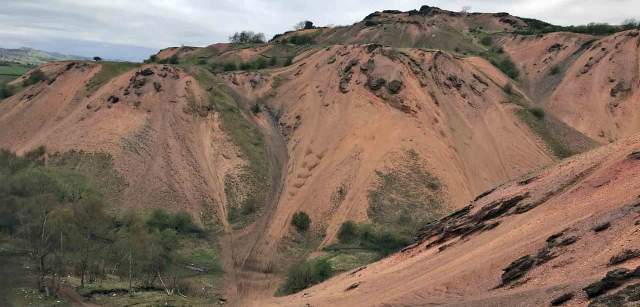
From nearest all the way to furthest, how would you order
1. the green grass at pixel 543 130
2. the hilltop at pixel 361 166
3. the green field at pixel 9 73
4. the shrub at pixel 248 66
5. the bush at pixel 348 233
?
the hilltop at pixel 361 166, the bush at pixel 348 233, the green grass at pixel 543 130, the shrub at pixel 248 66, the green field at pixel 9 73

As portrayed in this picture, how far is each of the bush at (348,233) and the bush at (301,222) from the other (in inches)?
131

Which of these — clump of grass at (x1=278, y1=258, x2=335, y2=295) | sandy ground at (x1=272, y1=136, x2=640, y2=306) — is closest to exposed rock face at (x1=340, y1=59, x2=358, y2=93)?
clump of grass at (x1=278, y1=258, x2=335, y2=295)

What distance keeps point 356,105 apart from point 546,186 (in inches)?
1316

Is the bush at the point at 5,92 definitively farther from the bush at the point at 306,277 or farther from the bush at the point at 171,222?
the bush at the point at 306,277

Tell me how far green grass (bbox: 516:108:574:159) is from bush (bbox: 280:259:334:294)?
33.3m

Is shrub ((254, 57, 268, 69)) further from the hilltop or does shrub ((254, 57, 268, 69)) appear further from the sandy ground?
the sandy ground

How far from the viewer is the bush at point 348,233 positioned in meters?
44.2

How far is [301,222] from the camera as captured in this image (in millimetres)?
46406

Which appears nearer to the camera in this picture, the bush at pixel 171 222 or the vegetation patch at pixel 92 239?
the vegetation patch at pixel 92 239

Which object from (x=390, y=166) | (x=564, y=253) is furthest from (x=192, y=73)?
(x=564, y=253)

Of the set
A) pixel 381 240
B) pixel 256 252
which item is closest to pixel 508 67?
pixel 381 240

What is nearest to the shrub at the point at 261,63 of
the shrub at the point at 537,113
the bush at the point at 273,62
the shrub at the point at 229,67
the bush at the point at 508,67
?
the bush at the point at 273,62

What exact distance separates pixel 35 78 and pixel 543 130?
203ft

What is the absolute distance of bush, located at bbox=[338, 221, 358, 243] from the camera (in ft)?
145
